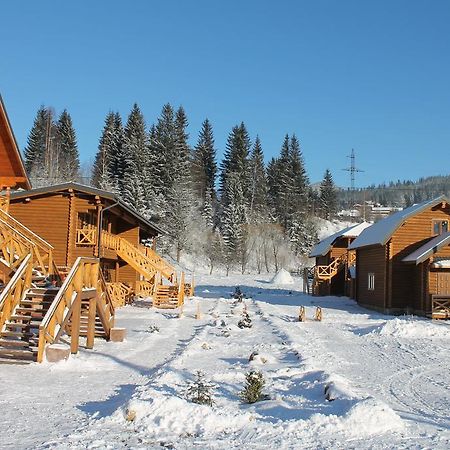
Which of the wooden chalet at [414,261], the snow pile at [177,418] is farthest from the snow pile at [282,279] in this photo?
the snow pile at [177,418]

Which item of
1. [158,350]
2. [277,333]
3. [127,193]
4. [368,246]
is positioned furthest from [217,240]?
[158,350]

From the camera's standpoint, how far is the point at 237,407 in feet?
26.1

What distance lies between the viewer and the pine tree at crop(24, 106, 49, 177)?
71.7 meters

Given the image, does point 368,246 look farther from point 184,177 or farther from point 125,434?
point 184,177

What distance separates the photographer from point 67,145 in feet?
250

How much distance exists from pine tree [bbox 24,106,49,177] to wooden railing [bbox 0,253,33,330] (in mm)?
60149

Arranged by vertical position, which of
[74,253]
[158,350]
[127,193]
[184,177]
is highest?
[184,177]

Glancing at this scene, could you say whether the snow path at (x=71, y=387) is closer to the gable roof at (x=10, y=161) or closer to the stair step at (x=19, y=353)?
the stair step at (x=19, y=353)

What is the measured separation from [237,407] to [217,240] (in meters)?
59.9

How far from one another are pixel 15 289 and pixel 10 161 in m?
6.51

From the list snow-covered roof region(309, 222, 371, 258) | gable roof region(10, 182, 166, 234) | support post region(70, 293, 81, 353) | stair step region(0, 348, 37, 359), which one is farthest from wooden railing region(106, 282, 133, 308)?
snow-covered roof region(309, 222, 371, 258)

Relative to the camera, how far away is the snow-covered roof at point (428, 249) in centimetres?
2553

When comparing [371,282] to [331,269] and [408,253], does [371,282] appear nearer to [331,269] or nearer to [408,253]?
[408,253]

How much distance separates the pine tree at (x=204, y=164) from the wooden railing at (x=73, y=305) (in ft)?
216
